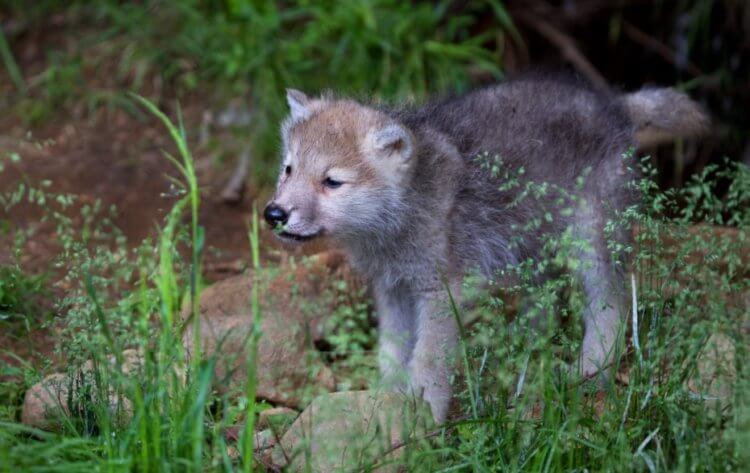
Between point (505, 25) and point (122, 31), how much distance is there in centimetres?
287

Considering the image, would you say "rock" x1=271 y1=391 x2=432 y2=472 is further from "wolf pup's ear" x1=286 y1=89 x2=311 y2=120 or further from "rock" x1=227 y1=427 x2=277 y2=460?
"wolf pup's ear" x1=286 y1=89 x2=311 y2=120

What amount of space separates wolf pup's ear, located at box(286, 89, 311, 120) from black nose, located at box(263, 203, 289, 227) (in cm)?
73

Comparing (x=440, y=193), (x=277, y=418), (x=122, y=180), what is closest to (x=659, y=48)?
(x=440, y=193)

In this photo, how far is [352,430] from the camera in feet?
11.8

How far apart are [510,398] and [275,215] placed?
123 cm

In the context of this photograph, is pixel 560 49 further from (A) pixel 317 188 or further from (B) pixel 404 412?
(B) pixel 404 412

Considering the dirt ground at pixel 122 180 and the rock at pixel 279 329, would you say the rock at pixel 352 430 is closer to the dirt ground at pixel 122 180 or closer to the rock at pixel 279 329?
the rock at pixel 279 329

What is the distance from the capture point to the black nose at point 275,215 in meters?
4.27

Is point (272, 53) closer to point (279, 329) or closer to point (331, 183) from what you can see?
point (331, 183)

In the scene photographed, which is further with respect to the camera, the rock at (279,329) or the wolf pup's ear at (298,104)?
the wolf pup's ear at (298,104)

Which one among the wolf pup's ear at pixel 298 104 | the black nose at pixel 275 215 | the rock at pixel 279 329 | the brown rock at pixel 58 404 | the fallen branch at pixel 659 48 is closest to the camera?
the brown rock at pixel 58 404

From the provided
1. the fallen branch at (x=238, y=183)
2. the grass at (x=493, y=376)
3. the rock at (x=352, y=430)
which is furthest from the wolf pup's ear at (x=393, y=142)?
the fallen branch at (x=238, y=183)

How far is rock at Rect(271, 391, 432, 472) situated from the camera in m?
3.41

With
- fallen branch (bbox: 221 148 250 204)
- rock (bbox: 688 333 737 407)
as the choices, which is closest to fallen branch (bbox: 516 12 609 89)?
fallen branch (bbox: 221 148 250 204)
